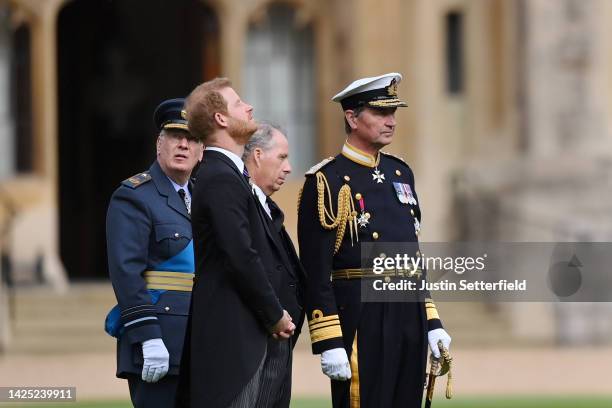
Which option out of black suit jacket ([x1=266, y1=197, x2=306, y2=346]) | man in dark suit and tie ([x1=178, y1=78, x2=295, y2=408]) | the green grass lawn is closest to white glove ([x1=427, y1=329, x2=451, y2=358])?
black suit jacket ([x1=266, y1=197, x2=306, y2=346])

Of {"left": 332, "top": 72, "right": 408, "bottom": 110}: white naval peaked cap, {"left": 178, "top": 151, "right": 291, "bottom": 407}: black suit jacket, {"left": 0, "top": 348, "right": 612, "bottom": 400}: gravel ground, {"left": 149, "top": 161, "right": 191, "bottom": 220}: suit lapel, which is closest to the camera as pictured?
{"left": 178, "top": 151, "right": 291, "bottom": 407}: black suit jacket

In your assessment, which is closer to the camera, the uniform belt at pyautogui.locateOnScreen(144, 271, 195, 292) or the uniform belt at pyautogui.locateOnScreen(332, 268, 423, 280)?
the uniform belt at pyautogui.locateOnScreen(332, 268, 423, 280)

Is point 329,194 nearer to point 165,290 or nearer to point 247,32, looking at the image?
point 165,290

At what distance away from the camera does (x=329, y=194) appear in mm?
6031

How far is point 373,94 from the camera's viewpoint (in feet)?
19.9

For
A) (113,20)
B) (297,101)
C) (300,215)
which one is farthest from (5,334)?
(300,215)

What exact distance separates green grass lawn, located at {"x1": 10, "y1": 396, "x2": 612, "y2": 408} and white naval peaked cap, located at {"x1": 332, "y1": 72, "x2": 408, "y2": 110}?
4367 mm

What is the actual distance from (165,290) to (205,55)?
458 inches

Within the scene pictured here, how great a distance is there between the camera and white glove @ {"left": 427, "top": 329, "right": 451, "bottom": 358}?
6035 mm

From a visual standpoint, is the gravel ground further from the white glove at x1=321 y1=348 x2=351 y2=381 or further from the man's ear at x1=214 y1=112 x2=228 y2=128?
the man's ear at x1=214 y1=112 x2=228 y2=128

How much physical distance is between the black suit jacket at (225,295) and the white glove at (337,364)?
0.40 meters

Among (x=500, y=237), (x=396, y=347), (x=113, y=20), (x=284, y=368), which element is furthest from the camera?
(x=113, y=20)

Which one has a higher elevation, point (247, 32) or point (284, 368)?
point (247, 32)

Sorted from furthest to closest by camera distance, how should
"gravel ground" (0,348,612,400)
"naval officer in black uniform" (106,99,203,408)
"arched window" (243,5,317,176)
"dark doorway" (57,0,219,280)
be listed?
1. "dark doorway" (57,0,219,280)
2. "arched window" (243,5,317,176)
3. "gravel ground" (0,348,612,400)
4. "naval officer in black uniform" (106,99,203,408)
